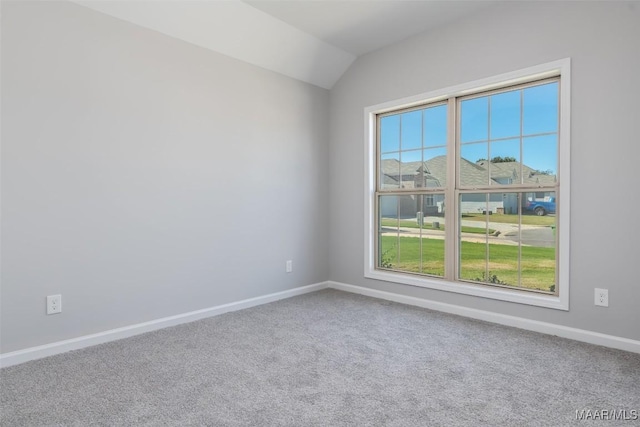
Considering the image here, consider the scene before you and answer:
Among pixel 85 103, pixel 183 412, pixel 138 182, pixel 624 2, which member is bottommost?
pixel 183 412

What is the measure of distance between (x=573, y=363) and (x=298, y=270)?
2549 millimetres

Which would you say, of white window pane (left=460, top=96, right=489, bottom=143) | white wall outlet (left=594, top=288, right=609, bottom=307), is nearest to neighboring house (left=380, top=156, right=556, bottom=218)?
white window pane (left=460, top=96, right=489, bottom=143)

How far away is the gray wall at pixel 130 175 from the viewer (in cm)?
228

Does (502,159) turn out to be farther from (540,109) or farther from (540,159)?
(540,109)

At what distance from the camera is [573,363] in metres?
2.23

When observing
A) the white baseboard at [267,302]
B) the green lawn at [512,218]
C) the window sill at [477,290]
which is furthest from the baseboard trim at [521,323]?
the green lawn at [512,218]

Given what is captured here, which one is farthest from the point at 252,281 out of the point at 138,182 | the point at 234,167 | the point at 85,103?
the point at 85,103

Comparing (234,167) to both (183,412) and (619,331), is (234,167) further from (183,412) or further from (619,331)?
(619,331)

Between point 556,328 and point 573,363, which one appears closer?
point 573,363

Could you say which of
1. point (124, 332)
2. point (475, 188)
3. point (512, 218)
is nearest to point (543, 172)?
point (512, 218)

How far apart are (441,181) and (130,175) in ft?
8.94

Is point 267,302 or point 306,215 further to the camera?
point 306,215

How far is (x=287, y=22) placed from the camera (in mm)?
3275

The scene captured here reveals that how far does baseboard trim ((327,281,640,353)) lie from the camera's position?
2443 millimetres
